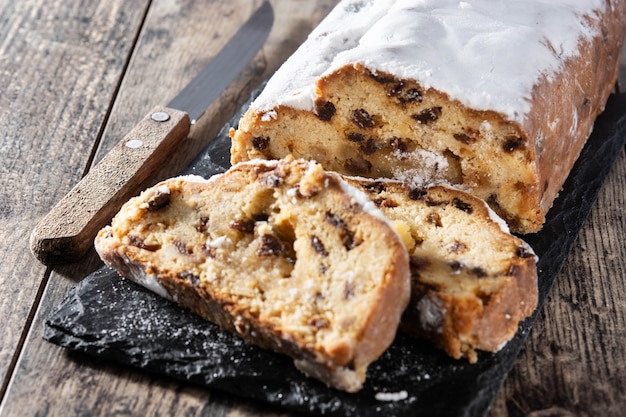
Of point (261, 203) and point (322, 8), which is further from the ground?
point (261, 203)

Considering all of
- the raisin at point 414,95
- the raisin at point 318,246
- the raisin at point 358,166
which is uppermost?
the raisin at point 414,95

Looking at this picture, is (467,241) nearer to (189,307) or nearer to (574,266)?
(574,266)

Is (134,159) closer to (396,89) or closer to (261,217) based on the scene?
(261,217)

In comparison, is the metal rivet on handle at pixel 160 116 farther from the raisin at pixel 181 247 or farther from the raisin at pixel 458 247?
the raisin at pixel 458 247

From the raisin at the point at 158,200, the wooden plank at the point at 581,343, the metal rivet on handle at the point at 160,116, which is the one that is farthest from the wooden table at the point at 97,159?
the raisin at the point at 158,200

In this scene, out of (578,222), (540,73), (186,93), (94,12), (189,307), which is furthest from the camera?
(94,12)

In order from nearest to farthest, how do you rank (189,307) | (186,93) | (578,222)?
(189,307), (578,222), (186,93)

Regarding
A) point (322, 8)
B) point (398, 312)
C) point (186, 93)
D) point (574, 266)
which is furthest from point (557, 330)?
point (322, 8)

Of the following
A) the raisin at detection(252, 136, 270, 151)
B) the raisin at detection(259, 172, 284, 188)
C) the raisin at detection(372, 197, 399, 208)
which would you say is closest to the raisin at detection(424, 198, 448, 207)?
the raisin at detection(372, 197, 399, 208)
